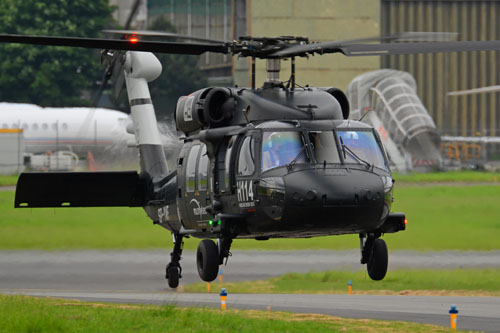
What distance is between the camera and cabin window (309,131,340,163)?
20.2 m

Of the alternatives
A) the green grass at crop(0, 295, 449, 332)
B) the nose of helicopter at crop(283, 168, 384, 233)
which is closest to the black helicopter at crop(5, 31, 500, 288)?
the nose of helicopter at crop(283, 168, 384, 233)

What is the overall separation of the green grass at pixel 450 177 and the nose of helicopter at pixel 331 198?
128ft

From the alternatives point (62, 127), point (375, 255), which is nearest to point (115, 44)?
point (375, 255)

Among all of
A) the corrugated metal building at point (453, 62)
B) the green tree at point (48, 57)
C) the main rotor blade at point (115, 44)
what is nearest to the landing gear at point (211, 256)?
the main rotor blade at point (115, 44)

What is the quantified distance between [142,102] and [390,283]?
62.6 ft

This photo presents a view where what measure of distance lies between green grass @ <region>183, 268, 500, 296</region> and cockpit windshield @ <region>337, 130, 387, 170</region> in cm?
2209

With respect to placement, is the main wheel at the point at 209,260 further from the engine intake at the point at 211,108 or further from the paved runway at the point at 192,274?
the paved runway at the point at 192,274

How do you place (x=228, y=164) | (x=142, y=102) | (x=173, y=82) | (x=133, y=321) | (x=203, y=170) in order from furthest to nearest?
(x=173, y=82), (x=142, y=102), (x=133, y=321), (x=203, y=170), (x=228, y=164)

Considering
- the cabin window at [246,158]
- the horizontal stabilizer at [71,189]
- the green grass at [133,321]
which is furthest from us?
the horizontal stabilizer at [71,189]

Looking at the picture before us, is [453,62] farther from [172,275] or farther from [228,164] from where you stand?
[228,164]

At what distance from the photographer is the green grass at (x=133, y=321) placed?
78.0ft

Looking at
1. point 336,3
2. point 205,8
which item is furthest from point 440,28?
point 205,8

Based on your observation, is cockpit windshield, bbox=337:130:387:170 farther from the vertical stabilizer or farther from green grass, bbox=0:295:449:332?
the vertical stabilizer

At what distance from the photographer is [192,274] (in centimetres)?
4859
